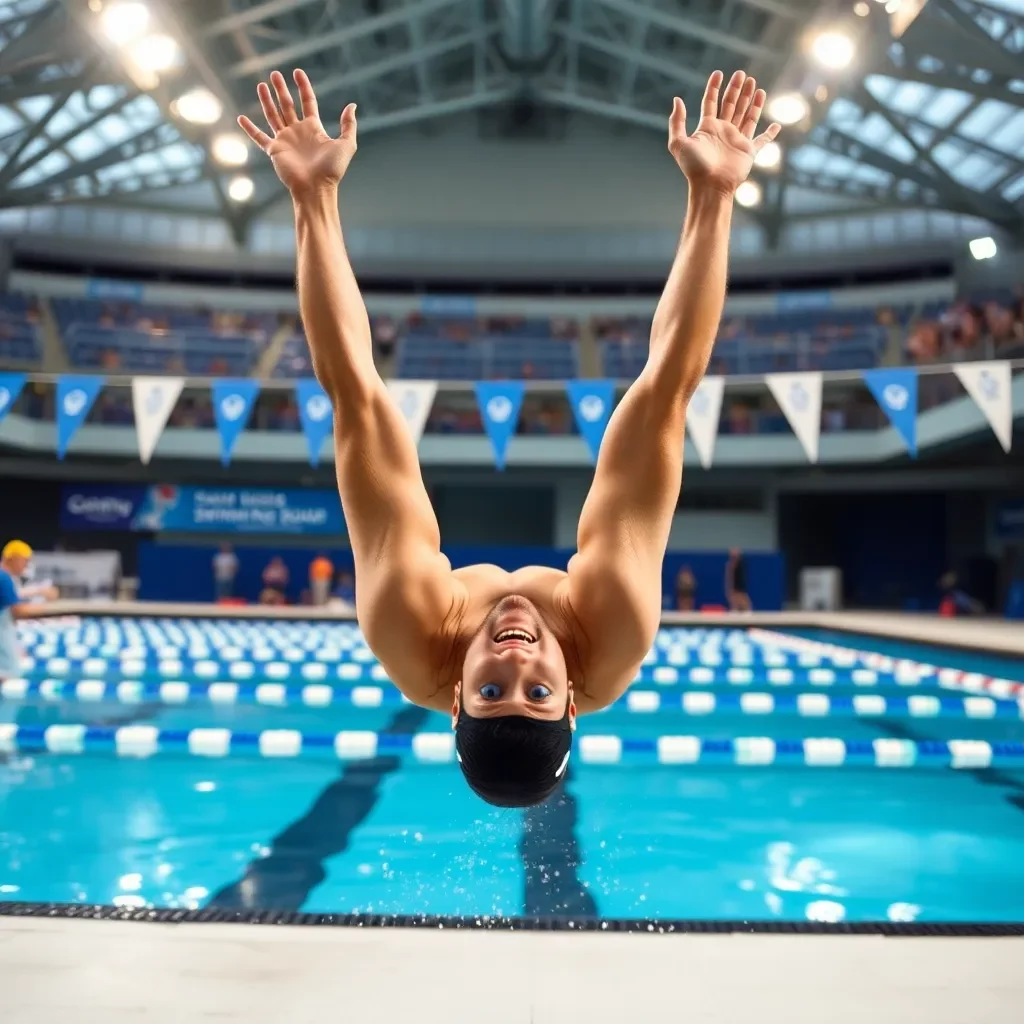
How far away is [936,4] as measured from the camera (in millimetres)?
13734

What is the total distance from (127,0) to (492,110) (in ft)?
51.5

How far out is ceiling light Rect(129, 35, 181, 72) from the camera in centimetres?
1170

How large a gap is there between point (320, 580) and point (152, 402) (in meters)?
6.01

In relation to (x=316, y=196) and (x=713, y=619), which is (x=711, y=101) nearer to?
(x=316, y=196)

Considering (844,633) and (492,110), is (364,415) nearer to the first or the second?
(844,633)

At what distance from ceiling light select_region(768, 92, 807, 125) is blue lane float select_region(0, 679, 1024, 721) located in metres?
9.74

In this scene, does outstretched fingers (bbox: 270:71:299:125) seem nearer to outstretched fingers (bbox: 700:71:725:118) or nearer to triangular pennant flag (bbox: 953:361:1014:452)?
outstretched fingers (bbox: 700:71:725:118)

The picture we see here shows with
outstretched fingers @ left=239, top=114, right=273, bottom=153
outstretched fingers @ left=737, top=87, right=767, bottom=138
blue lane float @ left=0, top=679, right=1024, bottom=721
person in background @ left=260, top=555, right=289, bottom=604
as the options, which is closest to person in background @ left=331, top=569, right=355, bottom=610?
person in background @ left=260, top=555, right=289, bottom=604

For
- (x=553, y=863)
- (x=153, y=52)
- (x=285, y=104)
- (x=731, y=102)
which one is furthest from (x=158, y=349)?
(x=731, y=102)

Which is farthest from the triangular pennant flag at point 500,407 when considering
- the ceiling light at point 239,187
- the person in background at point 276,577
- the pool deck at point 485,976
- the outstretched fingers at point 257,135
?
the ceiling light at point 239,187

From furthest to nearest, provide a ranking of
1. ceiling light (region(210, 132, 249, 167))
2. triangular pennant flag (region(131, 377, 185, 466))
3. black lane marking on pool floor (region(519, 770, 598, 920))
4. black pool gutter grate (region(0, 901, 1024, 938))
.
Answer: ceiling light (region(210, 132, 249, 167)) < triangular pennant flag (region(131, 377, 185, 466)) < black lane marking on pool floor (region(519, 770, 598, 920)) < black pool gutter grate (region(0, 901, 1024, 938))

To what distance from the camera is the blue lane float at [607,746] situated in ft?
15.9

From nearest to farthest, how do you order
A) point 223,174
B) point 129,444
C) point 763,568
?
1. point 763,568
2. point 129,444
3. point 223,174

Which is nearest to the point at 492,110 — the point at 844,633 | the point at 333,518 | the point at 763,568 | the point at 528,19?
the point at 528,19
